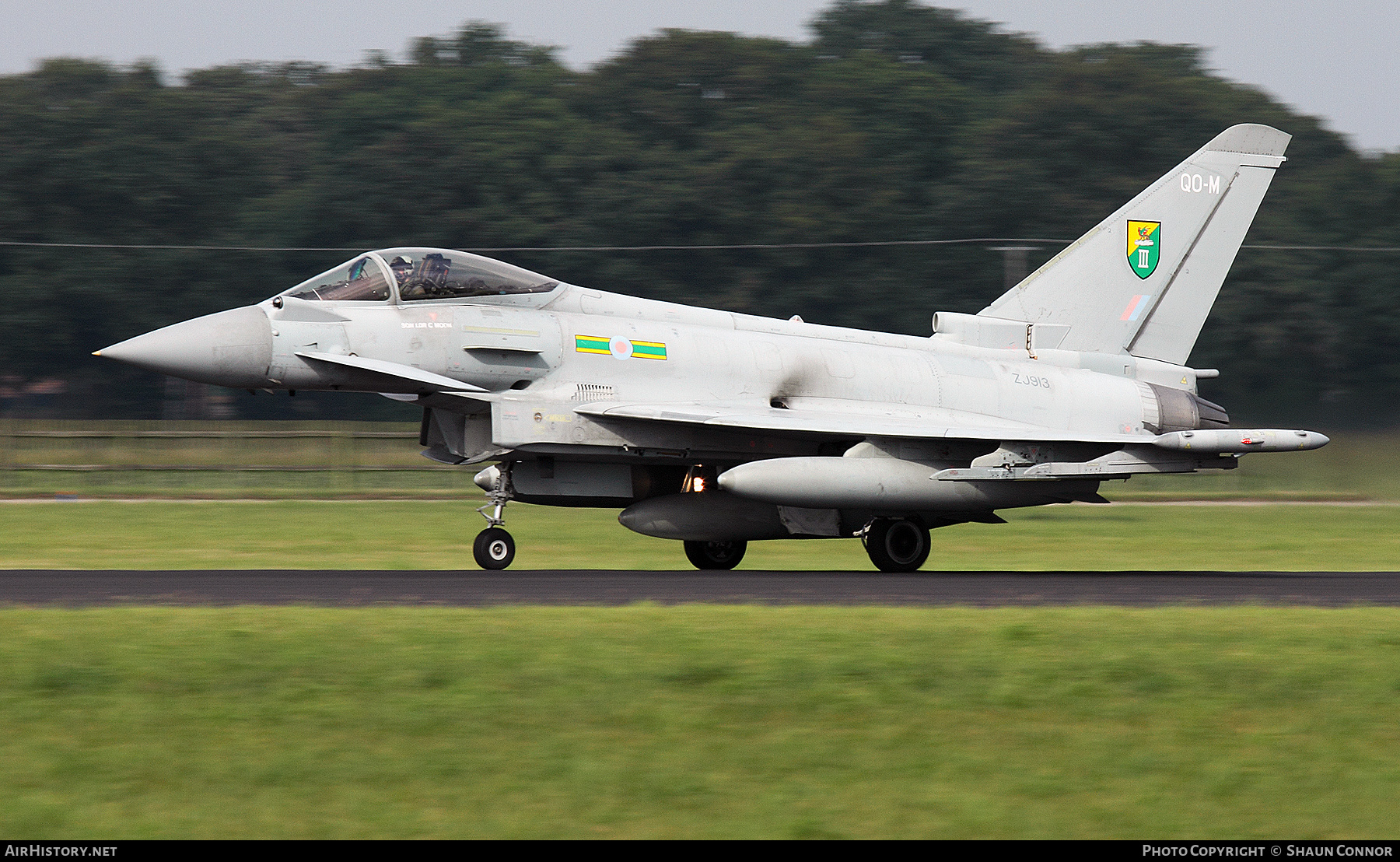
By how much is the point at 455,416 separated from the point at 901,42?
5134 centimetres

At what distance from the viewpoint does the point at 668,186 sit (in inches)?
1673

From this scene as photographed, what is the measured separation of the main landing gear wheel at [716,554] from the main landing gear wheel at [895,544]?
4.81 feet

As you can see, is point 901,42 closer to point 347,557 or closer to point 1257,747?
point 347,557

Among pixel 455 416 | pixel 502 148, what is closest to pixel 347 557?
pixel 455 416

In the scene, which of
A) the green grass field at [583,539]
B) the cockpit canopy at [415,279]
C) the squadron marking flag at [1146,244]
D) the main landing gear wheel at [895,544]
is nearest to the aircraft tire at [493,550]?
the green grass field at [583,539]

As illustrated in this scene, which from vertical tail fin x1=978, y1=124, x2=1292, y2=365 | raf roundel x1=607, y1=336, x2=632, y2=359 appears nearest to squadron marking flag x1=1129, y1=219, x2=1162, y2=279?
vertical tail fin x1=978, y1=124, x2=1292, y2=365

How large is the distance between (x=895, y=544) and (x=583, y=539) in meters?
6.50

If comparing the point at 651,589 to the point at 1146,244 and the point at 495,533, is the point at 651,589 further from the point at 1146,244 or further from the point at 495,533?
the point at 1146,244

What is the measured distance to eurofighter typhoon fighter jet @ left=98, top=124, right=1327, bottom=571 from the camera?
44.4 feet

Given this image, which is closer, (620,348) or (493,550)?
(493,550)

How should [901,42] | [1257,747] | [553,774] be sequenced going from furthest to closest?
[901,42] → [1257,747] → [553,774]

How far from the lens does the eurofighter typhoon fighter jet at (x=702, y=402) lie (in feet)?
44.4

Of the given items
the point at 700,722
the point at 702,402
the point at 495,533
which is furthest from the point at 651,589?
the point at 700,722

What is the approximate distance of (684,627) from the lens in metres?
8.84
